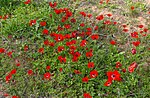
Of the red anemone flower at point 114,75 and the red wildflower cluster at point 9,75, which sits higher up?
the red wildflower cluster at point 9,75

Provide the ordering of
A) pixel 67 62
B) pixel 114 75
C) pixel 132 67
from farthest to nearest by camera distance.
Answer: pixel 67 62, pixel 132 67, pixel 114 75

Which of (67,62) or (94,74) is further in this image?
(67,62)

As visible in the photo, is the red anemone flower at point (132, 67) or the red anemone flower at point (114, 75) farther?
the red anemone flower at point (132, 67)

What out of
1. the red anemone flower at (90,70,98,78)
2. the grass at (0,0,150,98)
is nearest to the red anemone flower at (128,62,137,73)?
the grass at (0,0,150,98)

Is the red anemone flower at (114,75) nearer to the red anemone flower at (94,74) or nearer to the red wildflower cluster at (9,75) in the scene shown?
the red anemone flower at (94,74)

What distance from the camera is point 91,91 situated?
11.7ft

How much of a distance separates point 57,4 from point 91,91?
1.93 meters

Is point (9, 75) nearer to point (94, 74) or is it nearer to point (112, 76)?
point (94, 74)

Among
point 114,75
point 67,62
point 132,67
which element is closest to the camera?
point 114,75

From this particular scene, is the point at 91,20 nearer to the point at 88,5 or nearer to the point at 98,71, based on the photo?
the point at 88,5

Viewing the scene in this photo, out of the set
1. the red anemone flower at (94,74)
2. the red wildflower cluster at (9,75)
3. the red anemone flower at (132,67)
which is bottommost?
the red anemone flower at (132,67)

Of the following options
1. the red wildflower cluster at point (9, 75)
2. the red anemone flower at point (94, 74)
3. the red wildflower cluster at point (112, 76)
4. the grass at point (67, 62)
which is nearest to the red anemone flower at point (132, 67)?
the grass at point (67, 62)

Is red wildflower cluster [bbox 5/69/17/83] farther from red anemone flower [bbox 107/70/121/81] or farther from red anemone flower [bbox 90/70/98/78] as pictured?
red anemone flower [bbox 107/70/121/81]

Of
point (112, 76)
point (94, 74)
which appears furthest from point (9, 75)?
point (112, 76)
